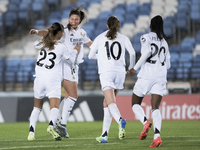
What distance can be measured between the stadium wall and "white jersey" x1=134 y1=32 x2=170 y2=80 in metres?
6.69

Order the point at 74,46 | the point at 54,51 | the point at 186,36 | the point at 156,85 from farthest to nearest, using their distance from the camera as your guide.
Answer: the point at 186,36 < the point at 74,46 < the point at 54,51 < the point at 156,85

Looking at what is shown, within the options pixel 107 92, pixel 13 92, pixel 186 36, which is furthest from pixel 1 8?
pixel 107 92

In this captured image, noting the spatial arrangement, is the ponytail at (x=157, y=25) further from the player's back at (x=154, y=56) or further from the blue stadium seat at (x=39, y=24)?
the blue stadium seat at (x=39, y=24)

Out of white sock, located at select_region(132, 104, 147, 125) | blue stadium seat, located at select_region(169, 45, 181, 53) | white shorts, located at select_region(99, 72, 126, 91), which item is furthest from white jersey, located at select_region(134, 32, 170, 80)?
blue stadium seat, located at select_region(169, 45, 181, 53)

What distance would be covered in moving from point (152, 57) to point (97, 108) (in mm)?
6992

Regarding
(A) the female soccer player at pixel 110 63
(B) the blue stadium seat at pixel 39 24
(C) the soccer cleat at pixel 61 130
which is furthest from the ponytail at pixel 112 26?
(B) the blue stadium seat at pixel 39 24

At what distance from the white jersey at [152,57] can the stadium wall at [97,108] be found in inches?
264

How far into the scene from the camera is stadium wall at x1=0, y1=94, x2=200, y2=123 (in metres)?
12.4

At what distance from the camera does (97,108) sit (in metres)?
12.7

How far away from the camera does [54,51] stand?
249 inches

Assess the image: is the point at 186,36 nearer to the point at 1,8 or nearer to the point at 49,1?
the point at 49,1

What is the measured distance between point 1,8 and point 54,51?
16355mm

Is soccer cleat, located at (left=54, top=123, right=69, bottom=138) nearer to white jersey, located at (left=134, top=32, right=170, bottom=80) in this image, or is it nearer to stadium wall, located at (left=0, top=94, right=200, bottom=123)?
white jersey, located at (left=134, top=32, right=170, bottom=80)

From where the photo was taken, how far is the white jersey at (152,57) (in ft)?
Result: 19.0
